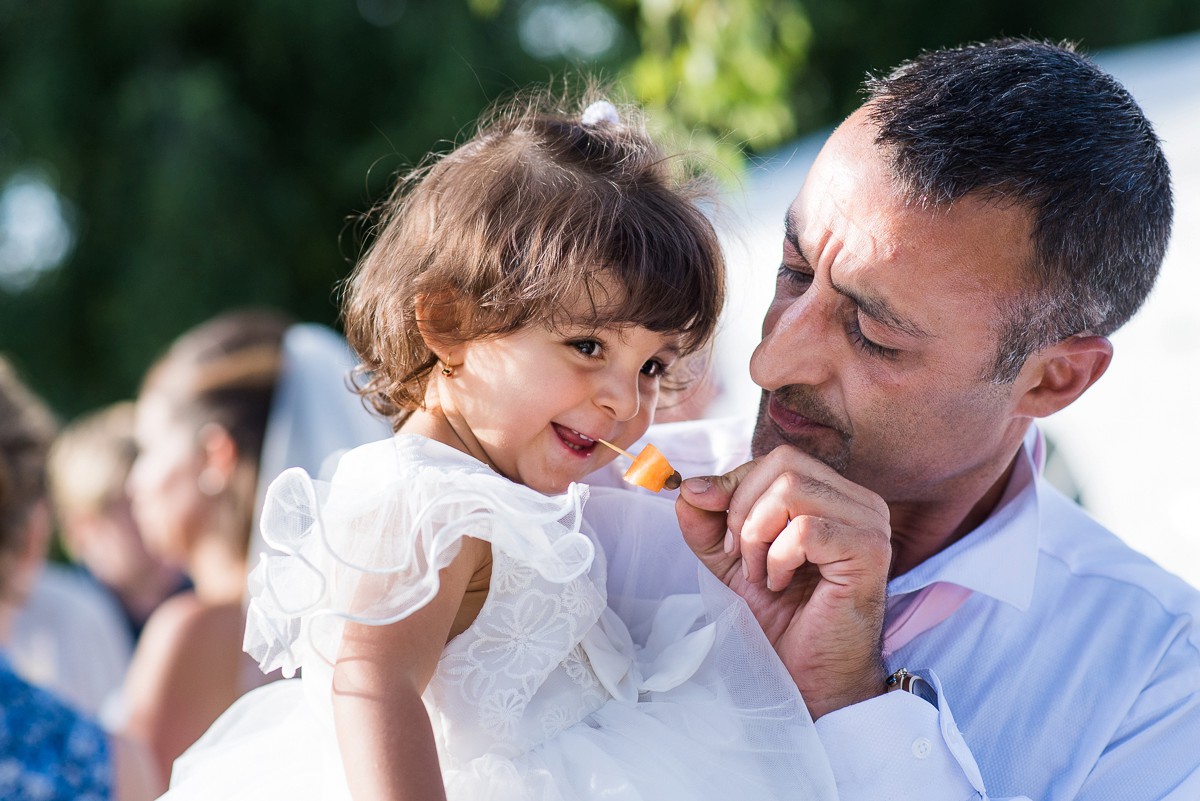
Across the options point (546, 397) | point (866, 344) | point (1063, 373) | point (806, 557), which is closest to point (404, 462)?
point (546, 397)

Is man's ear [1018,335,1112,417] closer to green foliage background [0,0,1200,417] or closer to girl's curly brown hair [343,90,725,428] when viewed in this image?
girl's curly brown hair [343,90,725,428]

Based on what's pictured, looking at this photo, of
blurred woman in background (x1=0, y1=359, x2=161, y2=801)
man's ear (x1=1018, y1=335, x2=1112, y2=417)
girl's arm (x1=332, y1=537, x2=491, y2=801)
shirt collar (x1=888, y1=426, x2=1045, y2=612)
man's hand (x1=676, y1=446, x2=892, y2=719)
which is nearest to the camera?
girl's arm (x1=332, y1=537, x2=491, y2=801)

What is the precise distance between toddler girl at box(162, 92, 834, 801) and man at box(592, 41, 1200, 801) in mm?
193

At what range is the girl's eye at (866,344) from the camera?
2.10m

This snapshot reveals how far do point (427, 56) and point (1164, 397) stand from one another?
528 centimetres

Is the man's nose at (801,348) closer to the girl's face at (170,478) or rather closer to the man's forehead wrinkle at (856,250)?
the man's forehead wrinkle at (856,250)

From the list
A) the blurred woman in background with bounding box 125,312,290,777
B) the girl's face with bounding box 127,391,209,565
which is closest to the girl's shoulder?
the blurred woman in background with bounding box 125,312,290,777

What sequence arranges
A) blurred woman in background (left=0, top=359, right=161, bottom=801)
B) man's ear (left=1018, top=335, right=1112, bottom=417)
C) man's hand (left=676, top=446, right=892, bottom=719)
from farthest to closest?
blurred woman in background (left=0, top=359, right=161, bottom=801) → man's ear (left=1018, top=335, right=1112, bottom=417) → man's hand (left=676, top=446, right=892, bottom=719)

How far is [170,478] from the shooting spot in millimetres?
3977

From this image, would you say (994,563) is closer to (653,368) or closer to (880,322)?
(880,322)

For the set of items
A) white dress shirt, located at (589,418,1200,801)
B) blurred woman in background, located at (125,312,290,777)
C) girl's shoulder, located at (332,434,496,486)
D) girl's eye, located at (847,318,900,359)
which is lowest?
blurred woman in background, located at (125,312,290,777)

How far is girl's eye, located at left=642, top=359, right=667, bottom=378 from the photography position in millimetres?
1976

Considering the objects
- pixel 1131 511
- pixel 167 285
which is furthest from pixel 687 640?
pixel 167 285

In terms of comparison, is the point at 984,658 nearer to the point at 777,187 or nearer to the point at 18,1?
the point at 777,187
